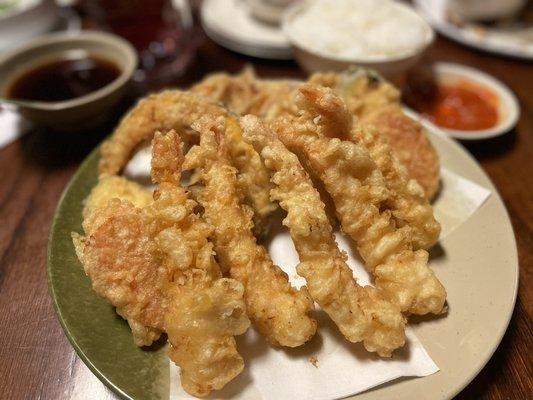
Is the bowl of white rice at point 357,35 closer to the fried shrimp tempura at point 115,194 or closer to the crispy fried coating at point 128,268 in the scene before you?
→ the fried shrimp tempura at point 115,194

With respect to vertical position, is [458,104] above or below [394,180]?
below

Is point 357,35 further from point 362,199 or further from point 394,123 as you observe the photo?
point 362,199

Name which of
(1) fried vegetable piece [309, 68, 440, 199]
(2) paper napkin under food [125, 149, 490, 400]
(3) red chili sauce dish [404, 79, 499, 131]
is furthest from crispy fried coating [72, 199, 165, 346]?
(3) red chili sauce dish [404, 79, 499, 131]

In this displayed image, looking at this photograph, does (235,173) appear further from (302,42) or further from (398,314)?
(302,42)

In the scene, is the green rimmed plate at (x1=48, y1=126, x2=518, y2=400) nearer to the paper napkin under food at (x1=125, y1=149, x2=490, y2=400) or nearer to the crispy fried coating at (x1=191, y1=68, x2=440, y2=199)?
the paper napkin under food at (x1=125, y1=149, x2=490, y2=400)

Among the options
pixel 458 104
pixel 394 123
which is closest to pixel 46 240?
pixel 394 123
